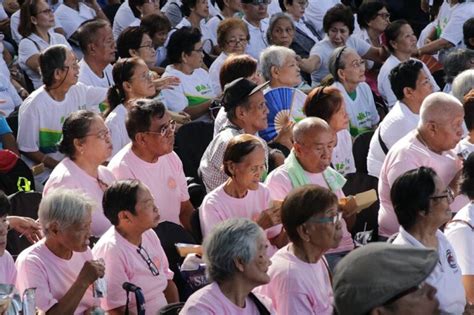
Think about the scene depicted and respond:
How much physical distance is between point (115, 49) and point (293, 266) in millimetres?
4214

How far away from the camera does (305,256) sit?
5402 mm

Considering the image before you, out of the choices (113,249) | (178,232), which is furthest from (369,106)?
(113,249)

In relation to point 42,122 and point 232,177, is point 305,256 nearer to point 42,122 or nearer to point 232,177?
point 232,177

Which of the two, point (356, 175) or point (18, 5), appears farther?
point (18, 5)

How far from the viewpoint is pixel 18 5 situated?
11.2 meters

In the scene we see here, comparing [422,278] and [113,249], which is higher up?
[422,278]

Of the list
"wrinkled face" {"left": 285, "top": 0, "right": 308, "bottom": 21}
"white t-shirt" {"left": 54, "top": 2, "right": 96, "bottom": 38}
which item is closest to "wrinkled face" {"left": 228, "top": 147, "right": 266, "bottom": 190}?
"white t-shirt" {"left": 54, "top": 2, "right": 96, "bottom": 38}

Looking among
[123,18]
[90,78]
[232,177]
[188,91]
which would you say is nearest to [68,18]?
[123,18]

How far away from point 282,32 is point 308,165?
3.86 meters

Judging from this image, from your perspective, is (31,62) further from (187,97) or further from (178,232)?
(178,232)

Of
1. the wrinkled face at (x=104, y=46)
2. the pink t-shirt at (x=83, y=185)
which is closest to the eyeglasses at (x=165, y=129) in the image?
the pink t-shirt at (x=83, y=185)

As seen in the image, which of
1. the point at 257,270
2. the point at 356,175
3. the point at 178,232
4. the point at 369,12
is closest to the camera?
the point at 257,270

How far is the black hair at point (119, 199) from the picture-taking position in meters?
5.70

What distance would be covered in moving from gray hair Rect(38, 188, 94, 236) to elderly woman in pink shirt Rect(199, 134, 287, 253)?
849 millimetres
